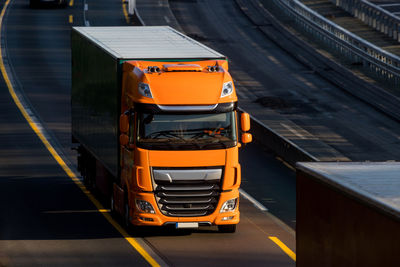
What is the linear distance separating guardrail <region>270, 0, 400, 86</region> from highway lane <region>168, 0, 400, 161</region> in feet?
6.32

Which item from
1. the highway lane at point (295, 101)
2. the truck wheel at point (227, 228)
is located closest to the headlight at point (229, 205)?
the truck wheel at point (227, 228)

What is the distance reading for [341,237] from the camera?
1348 cm

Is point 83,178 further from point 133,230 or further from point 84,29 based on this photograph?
point 133,230

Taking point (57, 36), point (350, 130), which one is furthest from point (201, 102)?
point (57, 36)

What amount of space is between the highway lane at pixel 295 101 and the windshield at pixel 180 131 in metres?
11.2

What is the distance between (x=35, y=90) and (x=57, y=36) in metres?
14.7

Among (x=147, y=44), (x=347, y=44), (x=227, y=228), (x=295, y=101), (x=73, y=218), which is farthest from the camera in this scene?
(x=347, y=44)

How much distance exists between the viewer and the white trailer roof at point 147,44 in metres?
23.1

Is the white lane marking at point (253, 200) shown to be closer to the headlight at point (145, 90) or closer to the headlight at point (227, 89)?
the headlight at point (227, 89)

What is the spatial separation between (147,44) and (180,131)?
13.3 ft

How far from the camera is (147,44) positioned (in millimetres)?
25078

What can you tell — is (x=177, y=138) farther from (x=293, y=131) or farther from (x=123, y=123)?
(x=293, y=131)

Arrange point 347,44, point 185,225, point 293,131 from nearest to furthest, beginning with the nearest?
point 185,225 < point 293,131 < point 347,44

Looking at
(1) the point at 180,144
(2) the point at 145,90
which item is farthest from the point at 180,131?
(2) the point at 145,90
